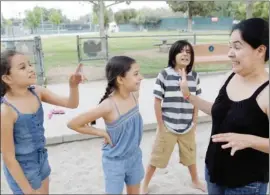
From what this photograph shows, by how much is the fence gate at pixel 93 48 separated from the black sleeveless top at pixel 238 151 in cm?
549

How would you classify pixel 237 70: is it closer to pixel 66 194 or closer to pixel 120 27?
pixel 66 194

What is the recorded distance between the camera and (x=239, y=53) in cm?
97

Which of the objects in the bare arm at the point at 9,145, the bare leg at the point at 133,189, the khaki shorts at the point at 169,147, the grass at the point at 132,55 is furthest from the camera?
the grass at the point at 132,55

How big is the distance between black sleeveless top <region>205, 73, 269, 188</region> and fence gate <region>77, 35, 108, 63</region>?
216 inches

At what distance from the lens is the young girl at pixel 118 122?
1.27 meters

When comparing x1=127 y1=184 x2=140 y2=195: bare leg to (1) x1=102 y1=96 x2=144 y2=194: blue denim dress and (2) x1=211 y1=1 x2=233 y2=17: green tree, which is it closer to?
(1) x1=102 y1=96 x2=144 y2=194: blue denim dress

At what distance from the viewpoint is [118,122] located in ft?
4.22

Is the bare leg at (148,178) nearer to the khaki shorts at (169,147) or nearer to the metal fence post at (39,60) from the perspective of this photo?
the khaki shorts at (169,147)

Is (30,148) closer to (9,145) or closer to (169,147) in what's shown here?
(9,145)

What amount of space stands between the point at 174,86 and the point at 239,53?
861 millimetres

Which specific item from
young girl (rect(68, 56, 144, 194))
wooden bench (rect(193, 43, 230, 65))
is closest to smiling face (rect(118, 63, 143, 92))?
Answer: young girl (rect(68, 56, 144, 194))

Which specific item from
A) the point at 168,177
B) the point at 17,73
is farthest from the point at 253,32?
the point at 168,177

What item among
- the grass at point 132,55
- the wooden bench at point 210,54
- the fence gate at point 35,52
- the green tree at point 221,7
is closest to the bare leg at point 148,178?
the green tree at point 221,7

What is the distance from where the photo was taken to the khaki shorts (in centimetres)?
188
